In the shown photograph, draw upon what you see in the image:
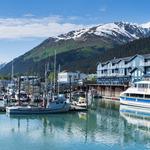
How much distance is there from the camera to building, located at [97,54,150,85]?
12538 cm

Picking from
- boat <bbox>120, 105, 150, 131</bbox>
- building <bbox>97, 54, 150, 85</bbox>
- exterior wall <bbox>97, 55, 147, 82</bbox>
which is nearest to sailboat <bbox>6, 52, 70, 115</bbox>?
boat <bbox>120, 105, 150, 131</bbox>

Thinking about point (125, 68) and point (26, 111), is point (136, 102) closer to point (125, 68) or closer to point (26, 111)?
point (26, 111)

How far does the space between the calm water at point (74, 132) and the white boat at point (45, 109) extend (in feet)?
6.40

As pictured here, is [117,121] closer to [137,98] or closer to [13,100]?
[137,98]

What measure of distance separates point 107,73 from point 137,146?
10198cm

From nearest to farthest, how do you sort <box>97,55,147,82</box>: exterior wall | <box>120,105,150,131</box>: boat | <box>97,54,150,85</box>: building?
1. <box>120,105,150,131</box>: boat
2. <box>97,54,150,85</box>: building
3. <box>97,55,147,82</box>: exterior wall

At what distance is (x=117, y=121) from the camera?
74000mm

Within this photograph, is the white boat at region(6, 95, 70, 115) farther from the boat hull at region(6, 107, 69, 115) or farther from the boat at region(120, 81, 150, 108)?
the boat at region(120, 81, 150, 108)

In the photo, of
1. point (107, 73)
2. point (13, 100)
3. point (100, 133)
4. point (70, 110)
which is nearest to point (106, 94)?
point (107, 73)

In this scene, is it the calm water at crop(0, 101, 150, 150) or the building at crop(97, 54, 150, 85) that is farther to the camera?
the building at crop(97, 54, 150, 85)

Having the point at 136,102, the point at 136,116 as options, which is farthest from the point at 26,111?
the point at 136,102

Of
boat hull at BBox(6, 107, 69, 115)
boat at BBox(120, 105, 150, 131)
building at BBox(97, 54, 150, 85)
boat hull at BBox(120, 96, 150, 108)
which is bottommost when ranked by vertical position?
boat at BBox(120, 105, 150, 131)

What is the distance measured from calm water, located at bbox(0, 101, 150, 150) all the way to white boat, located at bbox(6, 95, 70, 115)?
195 cm

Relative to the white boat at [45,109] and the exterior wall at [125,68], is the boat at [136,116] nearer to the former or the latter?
the white boat at [45,109]
